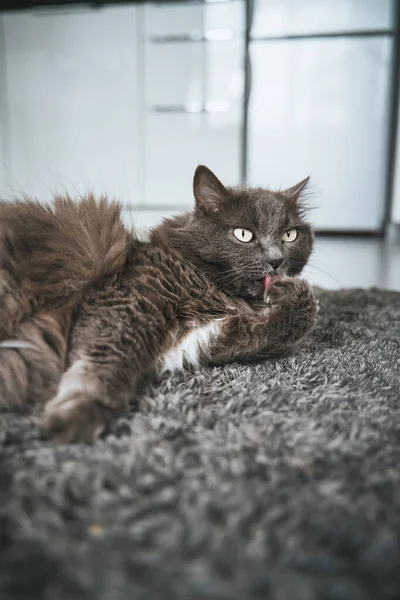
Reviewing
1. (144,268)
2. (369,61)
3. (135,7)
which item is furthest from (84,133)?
(144,268)

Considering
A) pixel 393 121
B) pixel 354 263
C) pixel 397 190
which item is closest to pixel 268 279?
pixel 354 263

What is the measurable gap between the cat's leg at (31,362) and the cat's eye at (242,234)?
0.47 metres

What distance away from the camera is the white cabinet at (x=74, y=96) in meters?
4.12

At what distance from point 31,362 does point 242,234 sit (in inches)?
22.5

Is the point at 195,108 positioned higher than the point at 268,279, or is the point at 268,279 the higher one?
the point at 195,108

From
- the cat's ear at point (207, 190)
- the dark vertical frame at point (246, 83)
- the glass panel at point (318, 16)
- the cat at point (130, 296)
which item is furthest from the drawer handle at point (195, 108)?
the cat's ear at point (207, 190)

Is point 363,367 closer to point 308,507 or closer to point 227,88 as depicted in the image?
point 308,507

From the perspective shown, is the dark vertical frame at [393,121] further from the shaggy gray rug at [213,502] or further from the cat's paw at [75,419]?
the cat's paw at [75,419]

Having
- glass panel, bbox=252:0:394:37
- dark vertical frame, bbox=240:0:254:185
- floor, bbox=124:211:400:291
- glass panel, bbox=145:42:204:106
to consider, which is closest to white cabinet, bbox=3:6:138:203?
glass panel, bbox=145:42:204:106

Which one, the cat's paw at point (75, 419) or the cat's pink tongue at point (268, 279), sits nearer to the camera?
the cat's paw at point (75, 419)

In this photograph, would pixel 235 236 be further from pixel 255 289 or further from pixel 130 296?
pixel 130 296

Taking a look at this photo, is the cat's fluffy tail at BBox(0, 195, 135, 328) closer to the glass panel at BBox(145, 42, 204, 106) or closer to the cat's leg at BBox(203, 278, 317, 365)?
the cat's leg at BBox(203, 278, 317, 365)

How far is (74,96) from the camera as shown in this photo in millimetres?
4363

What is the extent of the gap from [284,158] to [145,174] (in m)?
1.35
